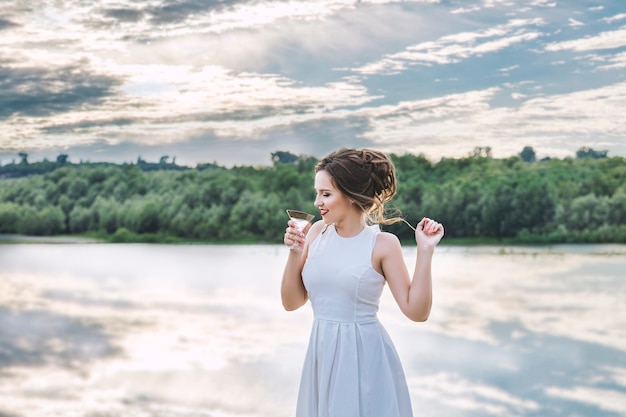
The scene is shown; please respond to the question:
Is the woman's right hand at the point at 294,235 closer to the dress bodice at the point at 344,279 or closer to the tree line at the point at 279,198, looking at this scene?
the dress bodice at the point at 344,279

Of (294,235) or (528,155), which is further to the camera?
(528,155)

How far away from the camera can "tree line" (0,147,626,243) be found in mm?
17250

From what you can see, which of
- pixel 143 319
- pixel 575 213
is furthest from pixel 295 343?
pixel 575 213

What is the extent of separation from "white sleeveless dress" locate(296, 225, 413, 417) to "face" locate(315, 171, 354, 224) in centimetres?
9

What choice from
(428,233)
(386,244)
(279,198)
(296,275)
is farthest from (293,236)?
(279,198)

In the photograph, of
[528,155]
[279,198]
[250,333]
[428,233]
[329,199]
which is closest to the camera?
[428,233]

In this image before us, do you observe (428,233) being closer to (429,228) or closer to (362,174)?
(429,228)

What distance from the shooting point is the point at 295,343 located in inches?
495

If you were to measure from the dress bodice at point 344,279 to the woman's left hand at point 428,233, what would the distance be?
16cm

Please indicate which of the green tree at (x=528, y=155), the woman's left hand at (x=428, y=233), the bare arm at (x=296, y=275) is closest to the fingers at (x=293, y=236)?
the bare arm at (x=296, y=275)

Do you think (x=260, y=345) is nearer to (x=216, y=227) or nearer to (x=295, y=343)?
(x=295, y=343)

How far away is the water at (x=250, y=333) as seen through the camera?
400 inches

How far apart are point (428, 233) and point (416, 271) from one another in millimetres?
106

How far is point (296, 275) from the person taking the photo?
2.52 metres
